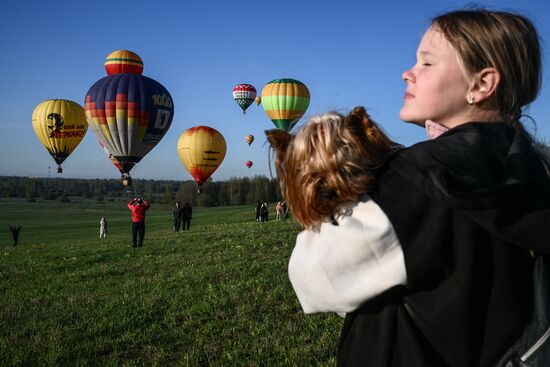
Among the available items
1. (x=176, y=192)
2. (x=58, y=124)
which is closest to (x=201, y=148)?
(x=58, y=124)

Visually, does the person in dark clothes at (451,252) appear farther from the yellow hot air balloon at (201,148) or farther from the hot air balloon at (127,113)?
the yellow hot air balloon at (201,148)

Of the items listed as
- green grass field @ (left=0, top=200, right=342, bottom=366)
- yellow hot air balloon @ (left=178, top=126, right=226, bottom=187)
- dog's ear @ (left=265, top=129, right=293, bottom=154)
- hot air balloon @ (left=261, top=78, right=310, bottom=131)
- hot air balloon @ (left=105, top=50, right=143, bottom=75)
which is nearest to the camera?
dog's ear @ (left=265, top=129, right=293, bottom=154)

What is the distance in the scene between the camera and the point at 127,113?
3092cm

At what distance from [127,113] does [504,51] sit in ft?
102

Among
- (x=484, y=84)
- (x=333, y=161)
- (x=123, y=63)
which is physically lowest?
(x=333, y=161)

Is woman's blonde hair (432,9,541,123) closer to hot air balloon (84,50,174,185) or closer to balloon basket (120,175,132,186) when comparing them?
hot air balloon (84,50,174,185)

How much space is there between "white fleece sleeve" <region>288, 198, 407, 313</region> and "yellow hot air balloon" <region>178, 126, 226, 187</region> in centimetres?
3981

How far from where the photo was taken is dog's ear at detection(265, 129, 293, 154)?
1582 mm

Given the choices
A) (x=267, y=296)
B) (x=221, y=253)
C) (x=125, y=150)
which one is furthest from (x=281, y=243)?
(x=125, y=150)

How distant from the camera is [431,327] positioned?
1.45 metres

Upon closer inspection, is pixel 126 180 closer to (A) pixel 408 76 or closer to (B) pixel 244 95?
(B) pixel 244 95

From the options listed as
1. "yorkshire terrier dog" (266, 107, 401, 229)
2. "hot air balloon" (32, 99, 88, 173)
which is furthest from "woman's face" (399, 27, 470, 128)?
"hot air balloon" (32, 99, 88, 173)

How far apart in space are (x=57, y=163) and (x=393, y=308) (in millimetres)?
42518

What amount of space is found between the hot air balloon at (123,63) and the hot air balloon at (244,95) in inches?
715
